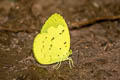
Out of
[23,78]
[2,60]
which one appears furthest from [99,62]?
[2,60]

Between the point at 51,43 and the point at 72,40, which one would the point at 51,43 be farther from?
the point at 72,40

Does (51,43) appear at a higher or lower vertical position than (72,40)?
lower

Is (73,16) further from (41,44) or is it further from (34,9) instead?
(41,44)

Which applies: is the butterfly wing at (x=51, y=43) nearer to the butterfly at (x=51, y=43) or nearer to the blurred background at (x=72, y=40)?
the butterfly at (x=51, y=43)

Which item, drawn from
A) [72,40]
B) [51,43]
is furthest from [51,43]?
[72,40]

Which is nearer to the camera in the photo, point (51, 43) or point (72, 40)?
point (51, 43)

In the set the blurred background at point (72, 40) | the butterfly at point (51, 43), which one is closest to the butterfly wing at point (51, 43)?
the butterfly at point (51, 43)
